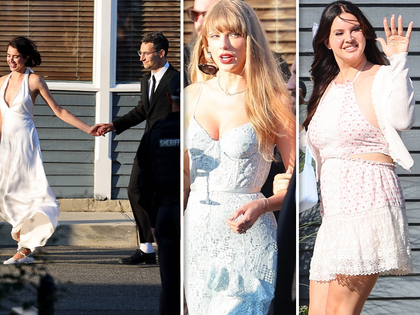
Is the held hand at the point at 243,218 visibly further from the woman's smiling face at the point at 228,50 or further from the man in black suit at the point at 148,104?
the woman's smiling face at the point at 228,50

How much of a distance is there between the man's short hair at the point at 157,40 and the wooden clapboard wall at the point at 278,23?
0.13m

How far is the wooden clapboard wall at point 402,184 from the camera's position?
10.8ft

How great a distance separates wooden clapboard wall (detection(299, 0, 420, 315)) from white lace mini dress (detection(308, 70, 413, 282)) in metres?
0.29

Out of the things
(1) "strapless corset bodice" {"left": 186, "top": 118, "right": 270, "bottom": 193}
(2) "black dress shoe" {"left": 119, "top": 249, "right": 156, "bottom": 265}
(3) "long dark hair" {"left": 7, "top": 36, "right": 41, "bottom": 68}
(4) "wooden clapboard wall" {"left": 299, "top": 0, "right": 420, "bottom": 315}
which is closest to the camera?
(1) "strapless corset bodice" {"left": 186, "top": 118, "right": 270, "bottom": 193}

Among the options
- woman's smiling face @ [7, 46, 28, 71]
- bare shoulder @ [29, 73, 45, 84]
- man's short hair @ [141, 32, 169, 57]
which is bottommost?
bare shoulder @ [29, 73, 45, 84]

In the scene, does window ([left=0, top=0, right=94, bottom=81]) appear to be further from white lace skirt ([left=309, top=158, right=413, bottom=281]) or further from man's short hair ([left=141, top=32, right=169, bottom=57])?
white lace skirt ([left=309, top=158, right=413, bottom=281])

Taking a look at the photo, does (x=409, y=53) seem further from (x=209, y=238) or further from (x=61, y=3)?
(x=61, y=3)

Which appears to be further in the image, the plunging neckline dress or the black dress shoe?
the black dress shoe

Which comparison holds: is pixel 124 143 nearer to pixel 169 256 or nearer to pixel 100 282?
pixel 169 256

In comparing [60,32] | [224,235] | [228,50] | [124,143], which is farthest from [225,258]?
[60,32]

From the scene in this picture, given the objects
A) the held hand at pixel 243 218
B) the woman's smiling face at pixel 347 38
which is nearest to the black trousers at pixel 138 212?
the held hand at pixel 243 218

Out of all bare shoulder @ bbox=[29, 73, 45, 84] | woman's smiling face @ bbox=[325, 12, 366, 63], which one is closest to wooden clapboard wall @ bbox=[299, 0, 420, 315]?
woman's smiling face @ bbox=[325, 12, 366, 63]

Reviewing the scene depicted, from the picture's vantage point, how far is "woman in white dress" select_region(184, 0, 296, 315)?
9.50ft

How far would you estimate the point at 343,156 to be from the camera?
3.02 m
